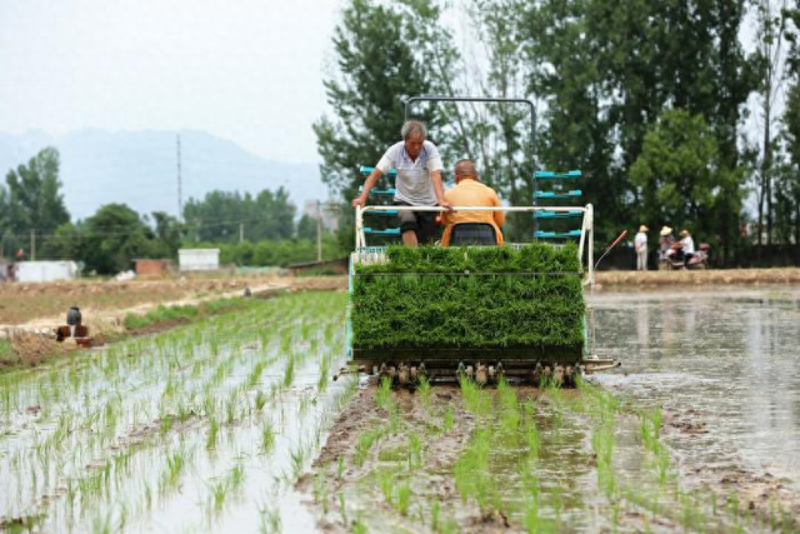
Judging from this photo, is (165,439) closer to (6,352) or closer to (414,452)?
(414,452)

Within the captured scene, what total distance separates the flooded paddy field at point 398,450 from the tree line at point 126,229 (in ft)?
170

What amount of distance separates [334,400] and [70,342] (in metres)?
7.18

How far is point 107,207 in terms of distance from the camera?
98000 millimetres

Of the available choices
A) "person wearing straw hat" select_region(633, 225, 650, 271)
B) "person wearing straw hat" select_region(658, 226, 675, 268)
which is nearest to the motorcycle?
"person wearing straw hat" select_region(658, 226, 675, 268)

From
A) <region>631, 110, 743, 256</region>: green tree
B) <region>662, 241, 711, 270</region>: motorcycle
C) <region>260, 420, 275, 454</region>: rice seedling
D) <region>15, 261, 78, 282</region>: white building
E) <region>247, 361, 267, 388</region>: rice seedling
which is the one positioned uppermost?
<region>631, 110, 743, 256</region>: green tree

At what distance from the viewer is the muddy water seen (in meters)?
5.80

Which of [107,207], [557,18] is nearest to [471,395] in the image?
[557,18]

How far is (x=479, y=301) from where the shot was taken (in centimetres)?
867

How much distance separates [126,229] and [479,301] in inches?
3562

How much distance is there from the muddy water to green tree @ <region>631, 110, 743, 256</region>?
2429 cm

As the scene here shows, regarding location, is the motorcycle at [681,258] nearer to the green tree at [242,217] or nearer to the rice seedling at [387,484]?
the rice seedling at [387,484]

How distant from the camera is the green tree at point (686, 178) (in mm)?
42969

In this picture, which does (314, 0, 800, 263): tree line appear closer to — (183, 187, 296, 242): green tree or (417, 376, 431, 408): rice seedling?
(417, 376, 431, 408): rice seedling

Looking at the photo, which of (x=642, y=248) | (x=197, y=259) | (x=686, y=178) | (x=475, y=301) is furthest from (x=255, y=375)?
(x=197, y=259)
